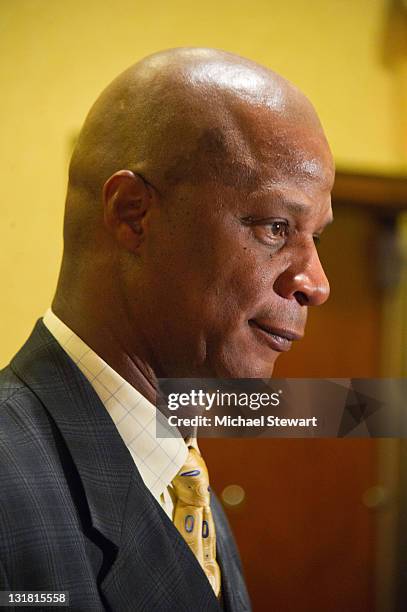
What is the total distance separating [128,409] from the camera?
1.94 ft

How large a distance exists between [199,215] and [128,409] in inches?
6.7

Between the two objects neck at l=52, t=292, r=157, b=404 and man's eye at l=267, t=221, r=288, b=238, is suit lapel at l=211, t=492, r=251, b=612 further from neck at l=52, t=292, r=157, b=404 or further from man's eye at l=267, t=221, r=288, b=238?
man's eye at l=267, t=221, r=288, b=238

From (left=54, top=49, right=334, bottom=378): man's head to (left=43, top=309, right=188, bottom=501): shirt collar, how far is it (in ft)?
0.07

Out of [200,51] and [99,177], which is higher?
[200,51]

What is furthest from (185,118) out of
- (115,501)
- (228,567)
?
(228,567)

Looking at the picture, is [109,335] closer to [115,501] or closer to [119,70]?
[115,501]

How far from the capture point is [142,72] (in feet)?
1.92

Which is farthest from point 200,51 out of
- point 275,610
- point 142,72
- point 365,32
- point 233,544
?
point 275,610

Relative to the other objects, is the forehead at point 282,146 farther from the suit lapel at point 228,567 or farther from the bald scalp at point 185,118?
the suit lapel at point 228,567

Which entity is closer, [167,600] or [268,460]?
[167,600]

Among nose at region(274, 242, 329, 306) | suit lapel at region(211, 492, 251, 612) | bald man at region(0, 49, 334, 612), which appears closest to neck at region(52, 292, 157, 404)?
bald man at region(0, 49, 334, 612)

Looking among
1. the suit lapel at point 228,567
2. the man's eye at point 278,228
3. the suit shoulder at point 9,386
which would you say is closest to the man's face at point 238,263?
the man's eye at point 278,228

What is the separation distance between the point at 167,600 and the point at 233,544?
243mm

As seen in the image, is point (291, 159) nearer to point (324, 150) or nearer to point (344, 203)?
point (324, 150)
